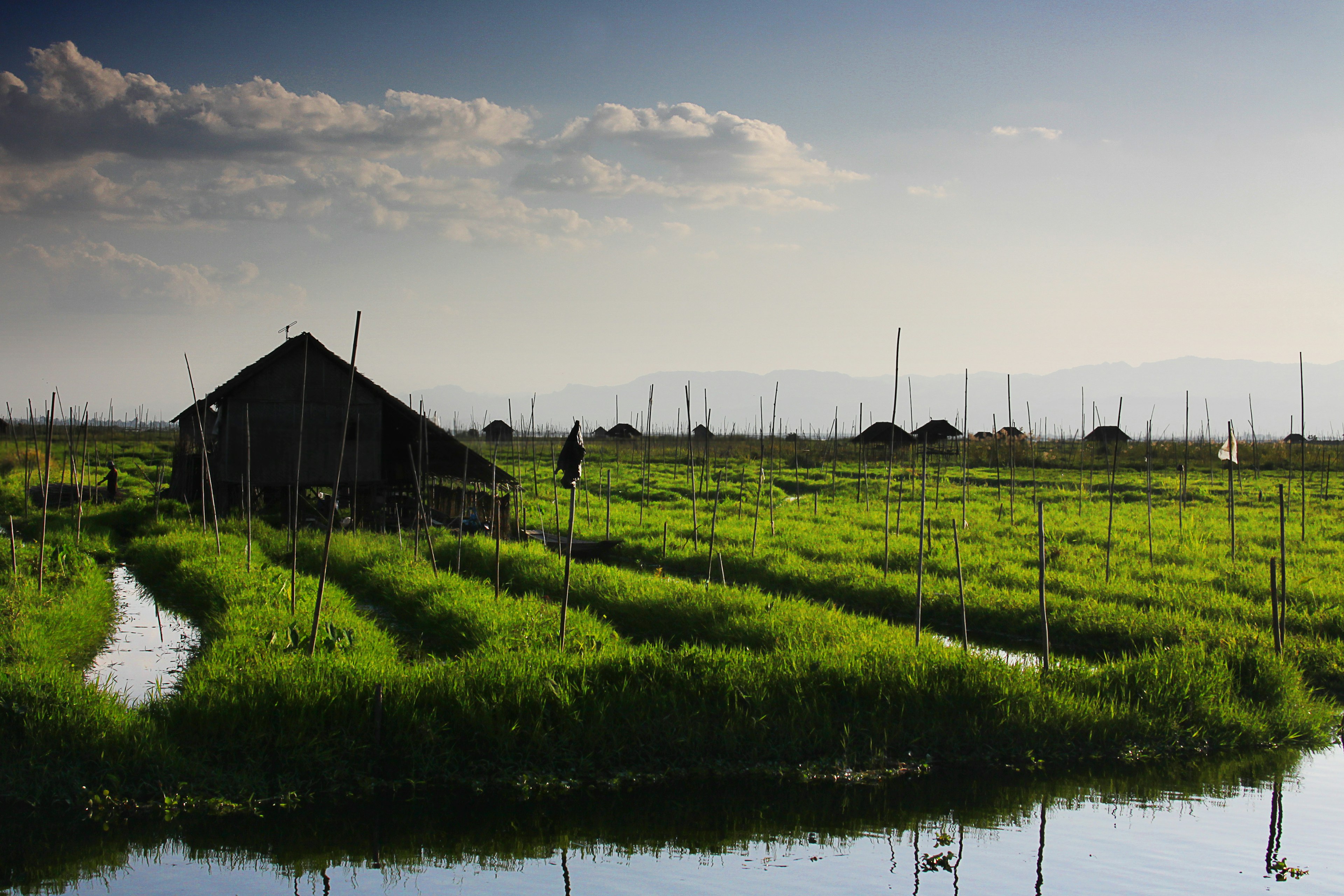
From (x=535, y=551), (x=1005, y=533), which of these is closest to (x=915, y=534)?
(x=1005, y=533)

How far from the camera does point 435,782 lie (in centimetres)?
577

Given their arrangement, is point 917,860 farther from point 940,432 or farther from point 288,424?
point 940,432

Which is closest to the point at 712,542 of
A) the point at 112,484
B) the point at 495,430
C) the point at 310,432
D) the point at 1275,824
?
the point at 1275,824

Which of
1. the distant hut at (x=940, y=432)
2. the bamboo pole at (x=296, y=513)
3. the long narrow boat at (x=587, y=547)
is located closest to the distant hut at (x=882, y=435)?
the distant hut at (x=940, y=432)

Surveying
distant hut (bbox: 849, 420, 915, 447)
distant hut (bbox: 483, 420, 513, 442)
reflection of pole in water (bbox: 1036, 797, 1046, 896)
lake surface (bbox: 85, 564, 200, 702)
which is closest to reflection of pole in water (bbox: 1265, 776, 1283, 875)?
reflection of pole in water (bbox: 1036, 797, 1046, 896)

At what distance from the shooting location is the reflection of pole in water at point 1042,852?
4.68m

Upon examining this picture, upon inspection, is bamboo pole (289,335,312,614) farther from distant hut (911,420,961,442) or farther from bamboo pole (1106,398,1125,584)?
distant hut (911,420,961,442)

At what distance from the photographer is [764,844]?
16.7 ft

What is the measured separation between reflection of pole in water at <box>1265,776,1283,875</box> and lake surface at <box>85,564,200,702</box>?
23.6 ft

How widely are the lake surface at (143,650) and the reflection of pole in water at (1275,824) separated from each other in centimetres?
720

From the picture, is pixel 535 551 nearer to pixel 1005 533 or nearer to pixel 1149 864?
pixel 1005 533

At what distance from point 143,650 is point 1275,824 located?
977 cm

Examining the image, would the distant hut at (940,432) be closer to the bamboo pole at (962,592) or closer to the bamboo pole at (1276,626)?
the bamboo pole at (962,592)

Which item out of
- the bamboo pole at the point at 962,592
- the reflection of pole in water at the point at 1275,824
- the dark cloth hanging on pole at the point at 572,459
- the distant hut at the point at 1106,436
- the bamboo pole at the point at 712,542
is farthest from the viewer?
the distant hut at the point at 1106,436
